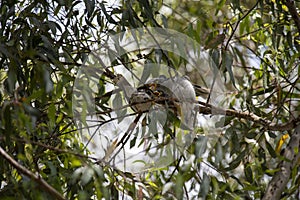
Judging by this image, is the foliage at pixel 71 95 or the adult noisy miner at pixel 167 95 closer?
the foliage at pixel 71 95

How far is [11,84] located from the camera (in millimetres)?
1044

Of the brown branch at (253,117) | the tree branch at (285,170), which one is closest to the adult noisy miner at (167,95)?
the brown branch at (253,117)

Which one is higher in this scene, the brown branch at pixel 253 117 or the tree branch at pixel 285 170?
the brown branch at pixel 253 117

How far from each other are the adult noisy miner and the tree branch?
0.73 feet

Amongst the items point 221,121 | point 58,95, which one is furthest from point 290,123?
point 58,95

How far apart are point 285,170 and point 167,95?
0.30m

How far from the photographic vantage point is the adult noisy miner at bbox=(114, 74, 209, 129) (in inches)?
54.7

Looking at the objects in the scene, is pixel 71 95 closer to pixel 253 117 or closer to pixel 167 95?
pixel 167 95

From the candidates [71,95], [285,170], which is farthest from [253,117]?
[71,95]

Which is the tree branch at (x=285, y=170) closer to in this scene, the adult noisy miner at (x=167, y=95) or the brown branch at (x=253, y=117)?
the brown branch at (x=253, y=117)

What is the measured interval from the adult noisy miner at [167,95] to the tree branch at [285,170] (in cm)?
22

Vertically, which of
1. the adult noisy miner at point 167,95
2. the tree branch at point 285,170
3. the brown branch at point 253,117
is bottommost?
the tree branch at point 285,170

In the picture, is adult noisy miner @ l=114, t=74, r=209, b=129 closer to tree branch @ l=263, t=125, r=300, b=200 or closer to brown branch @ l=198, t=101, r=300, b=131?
brown branch @ l=198, t=101, r=300, b=131

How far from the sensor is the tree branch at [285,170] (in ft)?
4.30
